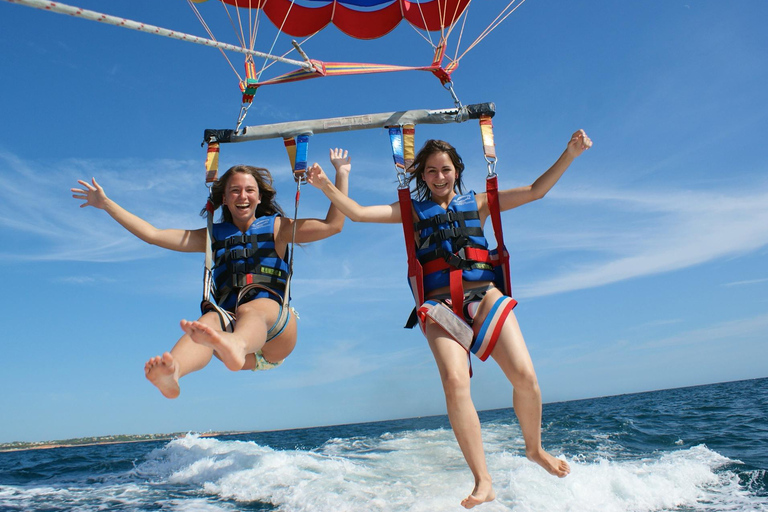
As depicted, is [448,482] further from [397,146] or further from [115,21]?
[115,21]

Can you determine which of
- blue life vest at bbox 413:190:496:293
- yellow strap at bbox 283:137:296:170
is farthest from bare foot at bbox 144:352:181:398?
yellow strap at bbox 283:137:296:170

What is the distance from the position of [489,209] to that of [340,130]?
143 cm

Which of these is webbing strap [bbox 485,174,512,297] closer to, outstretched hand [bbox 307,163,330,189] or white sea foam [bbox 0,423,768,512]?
outstretched hand [bbox 307,163,330,189]

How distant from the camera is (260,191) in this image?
15.5 feet

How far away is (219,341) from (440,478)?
694cm

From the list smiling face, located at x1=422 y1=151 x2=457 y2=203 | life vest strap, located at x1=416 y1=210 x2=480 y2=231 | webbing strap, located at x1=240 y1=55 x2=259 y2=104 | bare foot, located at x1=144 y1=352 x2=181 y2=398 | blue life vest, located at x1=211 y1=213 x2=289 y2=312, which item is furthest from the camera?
webbing strap, located at x1=240 y1=55 x2=259 y2=104

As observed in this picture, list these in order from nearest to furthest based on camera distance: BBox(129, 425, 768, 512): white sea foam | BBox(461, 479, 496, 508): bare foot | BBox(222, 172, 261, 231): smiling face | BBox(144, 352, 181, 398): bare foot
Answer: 1. BBox(144, 352, 181, 398): bare foot
2. BBox(461, 479, 496, 508): bare foot
3. BBox(222, 172, 261, 231): smiling face
4. BBox(129, 425, 768, 512): white sea foam

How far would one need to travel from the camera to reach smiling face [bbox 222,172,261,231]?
4352mm

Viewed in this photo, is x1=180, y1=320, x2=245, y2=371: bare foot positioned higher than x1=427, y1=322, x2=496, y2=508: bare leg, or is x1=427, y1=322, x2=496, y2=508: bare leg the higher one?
x1=180, y1=320, x2=245, y2=371: bare foot

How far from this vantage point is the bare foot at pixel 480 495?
2940 mm

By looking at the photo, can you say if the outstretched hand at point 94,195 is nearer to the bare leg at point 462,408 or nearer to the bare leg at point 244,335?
the bare leg at point 244,335

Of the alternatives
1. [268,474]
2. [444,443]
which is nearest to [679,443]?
[444,443]

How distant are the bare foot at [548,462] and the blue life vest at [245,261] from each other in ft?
6.99

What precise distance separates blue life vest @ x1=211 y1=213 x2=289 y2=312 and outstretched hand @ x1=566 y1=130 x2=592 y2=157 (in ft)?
7.62
